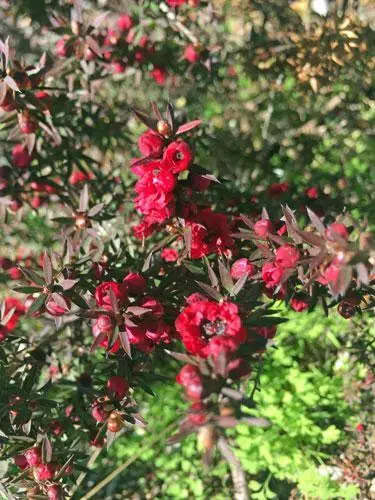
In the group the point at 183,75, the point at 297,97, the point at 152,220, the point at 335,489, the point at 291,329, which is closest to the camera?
the point at 152,220

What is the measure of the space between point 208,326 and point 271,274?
9.8 inches

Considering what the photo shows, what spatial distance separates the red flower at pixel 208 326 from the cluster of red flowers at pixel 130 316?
0.19m

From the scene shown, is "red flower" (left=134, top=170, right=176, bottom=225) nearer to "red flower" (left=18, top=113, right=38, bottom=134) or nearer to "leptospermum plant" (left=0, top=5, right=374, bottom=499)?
"leptospermum plant" (left=0, top=5, right=374, bottom=499)

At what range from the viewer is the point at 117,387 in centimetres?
139

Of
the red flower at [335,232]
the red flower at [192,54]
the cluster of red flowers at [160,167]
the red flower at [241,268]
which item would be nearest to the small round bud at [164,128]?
the cluster of red flowers at [160,167]

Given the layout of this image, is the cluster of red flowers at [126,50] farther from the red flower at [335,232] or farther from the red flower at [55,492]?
the red flower at [55,492]

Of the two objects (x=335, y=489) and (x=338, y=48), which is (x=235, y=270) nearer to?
(x=335, y=489)

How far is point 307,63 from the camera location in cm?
235

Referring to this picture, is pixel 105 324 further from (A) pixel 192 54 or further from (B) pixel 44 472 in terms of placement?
(A) pixel 192 54

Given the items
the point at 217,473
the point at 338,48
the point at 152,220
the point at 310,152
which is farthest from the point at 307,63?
the point at 217,473

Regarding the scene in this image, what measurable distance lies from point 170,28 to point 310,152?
837 millimetres

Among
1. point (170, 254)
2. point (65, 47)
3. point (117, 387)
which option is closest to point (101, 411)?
point (117, 387)

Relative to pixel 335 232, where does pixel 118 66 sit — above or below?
below

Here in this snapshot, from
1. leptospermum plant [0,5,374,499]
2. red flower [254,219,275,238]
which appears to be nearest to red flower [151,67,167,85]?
leptospermum plant [0,5,374,499]
